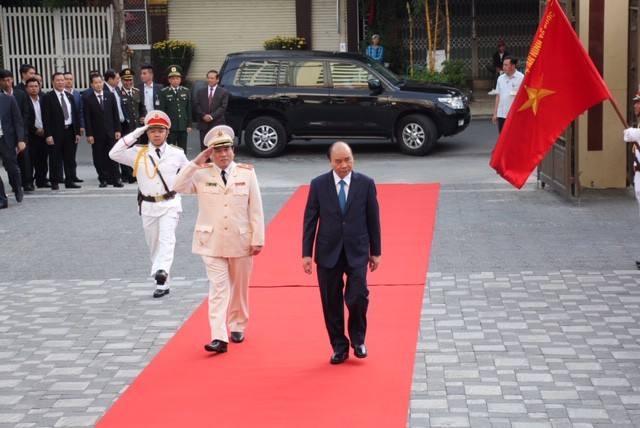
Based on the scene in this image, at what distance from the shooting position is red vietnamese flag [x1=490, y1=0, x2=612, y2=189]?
1211cm

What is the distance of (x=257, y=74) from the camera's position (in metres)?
21.3

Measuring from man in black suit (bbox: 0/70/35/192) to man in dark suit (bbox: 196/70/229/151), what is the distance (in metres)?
3.15

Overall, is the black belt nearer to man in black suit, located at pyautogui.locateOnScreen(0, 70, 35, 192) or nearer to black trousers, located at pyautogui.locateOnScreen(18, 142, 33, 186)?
man in black suit, located at pyautogui.locateOnScreen(0, 70, 35, 192)

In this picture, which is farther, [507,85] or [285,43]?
[285,43]

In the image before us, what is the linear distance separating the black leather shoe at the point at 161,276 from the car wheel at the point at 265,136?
10.2m

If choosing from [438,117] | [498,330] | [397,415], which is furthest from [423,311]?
[438,117]

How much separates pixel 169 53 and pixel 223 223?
21.6m

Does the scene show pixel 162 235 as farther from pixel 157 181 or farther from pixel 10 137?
pixel 10 137

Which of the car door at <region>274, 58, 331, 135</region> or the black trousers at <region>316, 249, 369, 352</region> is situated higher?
the car door at <region>274, 58, 331, 135</region>

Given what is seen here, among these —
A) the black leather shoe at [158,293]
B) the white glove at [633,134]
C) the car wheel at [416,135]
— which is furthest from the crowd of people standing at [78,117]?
the white glove at [633,134]

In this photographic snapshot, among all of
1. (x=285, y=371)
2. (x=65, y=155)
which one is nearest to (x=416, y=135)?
(x=65, y=155)

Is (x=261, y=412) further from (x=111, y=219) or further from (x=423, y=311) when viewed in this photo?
(x=111, y=219)

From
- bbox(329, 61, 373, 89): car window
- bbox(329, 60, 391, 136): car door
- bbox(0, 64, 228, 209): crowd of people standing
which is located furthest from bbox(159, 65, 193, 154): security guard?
bbox(329, 61, 373, 89): car window

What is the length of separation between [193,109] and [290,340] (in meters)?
11.8
